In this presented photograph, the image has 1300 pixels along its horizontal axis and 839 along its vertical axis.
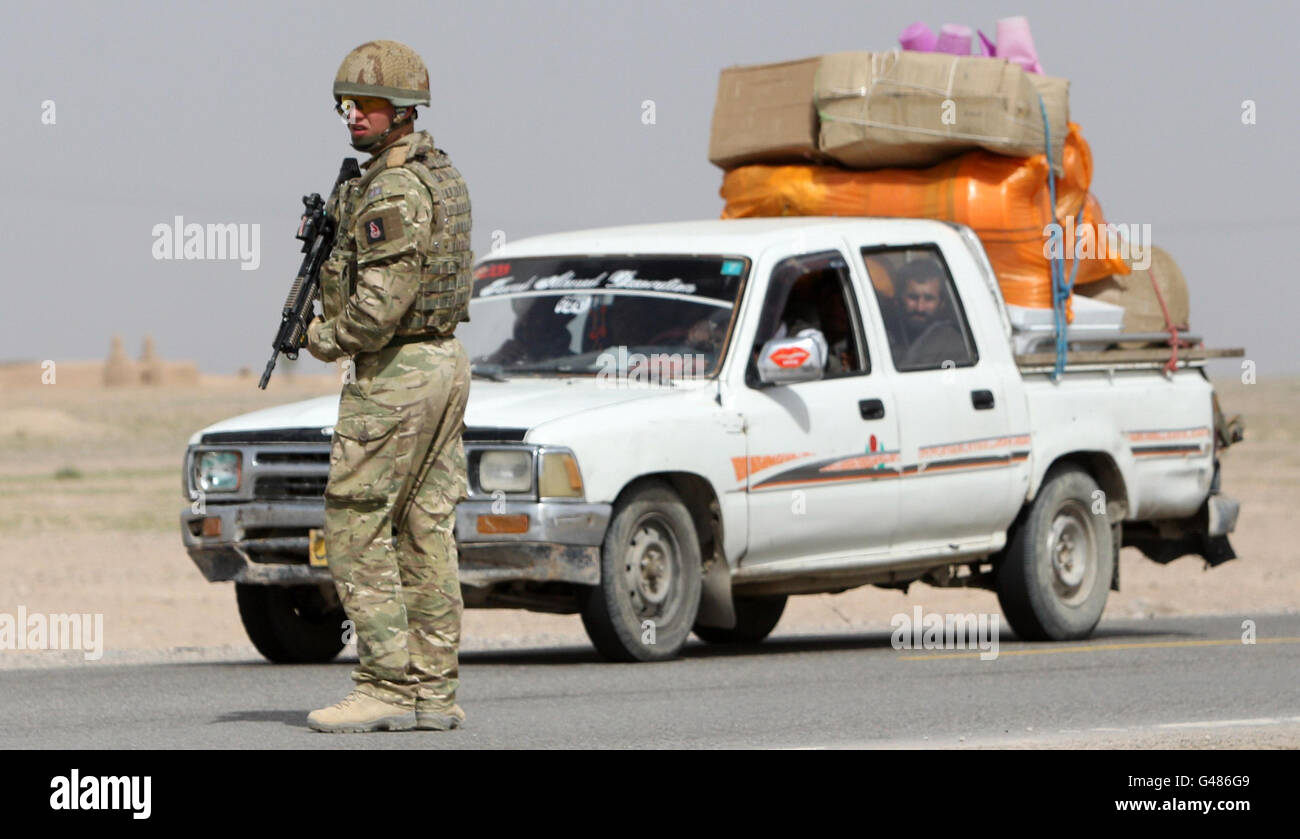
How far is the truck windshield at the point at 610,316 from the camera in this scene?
1112 centimetres

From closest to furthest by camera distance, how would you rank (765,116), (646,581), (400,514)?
(400,514), (646,581), (765,116)

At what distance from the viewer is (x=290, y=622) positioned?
36.6ft

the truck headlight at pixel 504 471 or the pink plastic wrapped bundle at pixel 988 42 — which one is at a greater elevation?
the pink plastic wrapped bundle at pixel 988 42

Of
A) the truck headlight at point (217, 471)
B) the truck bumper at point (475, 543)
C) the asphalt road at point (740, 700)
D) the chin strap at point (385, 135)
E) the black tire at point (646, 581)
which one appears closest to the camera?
the chin strap at point (385, 135)

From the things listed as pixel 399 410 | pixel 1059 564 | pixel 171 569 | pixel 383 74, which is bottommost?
pixel 171 569

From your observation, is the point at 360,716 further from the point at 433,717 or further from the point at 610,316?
the point at 610,316

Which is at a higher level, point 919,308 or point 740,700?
point 919,308

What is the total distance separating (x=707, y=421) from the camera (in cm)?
1071

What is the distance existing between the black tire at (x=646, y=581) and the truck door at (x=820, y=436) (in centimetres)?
41

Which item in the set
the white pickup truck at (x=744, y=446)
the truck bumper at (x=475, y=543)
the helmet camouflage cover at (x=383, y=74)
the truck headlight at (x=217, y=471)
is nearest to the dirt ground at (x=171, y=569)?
the truck headlight at (x=217, y=471)

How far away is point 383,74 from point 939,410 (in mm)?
5097

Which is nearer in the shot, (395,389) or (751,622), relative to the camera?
(395,389)

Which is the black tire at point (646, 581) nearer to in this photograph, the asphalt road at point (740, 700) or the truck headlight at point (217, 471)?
the asphalt road at point (740, 700)

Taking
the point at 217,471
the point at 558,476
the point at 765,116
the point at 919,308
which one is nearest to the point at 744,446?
the point at 558,476
